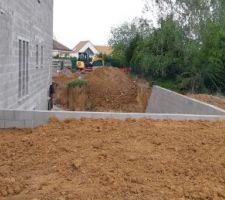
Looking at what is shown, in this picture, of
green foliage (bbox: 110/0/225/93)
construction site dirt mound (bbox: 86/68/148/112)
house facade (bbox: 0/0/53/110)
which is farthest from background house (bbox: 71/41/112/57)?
house facade (bbox: 0/0/53/110)

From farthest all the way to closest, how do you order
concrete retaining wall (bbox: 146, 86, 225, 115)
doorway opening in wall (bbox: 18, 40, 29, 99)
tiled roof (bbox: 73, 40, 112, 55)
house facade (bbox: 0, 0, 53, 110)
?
1. tiled roof (bbox: 73, 40, 112, 55)
2. concrete retaining wall (bbox: 146, 86, 225, 115)
3. doorway opening in wall (bbox: 18, 40, 29, 99)
4. house facade (bbox: 0, 0, 53, 110)

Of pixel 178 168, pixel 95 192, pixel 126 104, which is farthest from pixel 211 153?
pixel 126 104

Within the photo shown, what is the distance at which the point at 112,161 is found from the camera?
5414mm

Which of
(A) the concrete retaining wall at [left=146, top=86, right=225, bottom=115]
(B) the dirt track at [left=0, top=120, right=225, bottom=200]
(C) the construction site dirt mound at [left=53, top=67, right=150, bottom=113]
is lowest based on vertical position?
(C) the construction site dirt mound at [left=53, top=67, right=150, bottom=113]

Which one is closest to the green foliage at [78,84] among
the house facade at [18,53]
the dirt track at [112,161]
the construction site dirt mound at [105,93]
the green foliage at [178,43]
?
the construction site dirt mound at [105,93]

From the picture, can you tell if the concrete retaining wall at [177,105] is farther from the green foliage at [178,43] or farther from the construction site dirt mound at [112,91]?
the construction site dirt mound at [112,91]

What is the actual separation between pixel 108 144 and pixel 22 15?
654cm

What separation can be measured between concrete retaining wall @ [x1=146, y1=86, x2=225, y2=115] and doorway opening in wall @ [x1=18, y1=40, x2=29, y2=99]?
4934 millimetres

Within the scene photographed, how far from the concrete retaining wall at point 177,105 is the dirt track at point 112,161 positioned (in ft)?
12.6

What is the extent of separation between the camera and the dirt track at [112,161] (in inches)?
177

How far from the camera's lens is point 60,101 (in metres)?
28.9

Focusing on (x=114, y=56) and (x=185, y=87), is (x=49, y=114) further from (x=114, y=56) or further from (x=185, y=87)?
(x=114, y=56)

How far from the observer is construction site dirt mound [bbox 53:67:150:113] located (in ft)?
87.6

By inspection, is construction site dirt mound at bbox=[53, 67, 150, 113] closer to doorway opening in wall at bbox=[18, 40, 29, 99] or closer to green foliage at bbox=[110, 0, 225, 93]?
green foliage at bbox=[110, 0, 225, 93]
